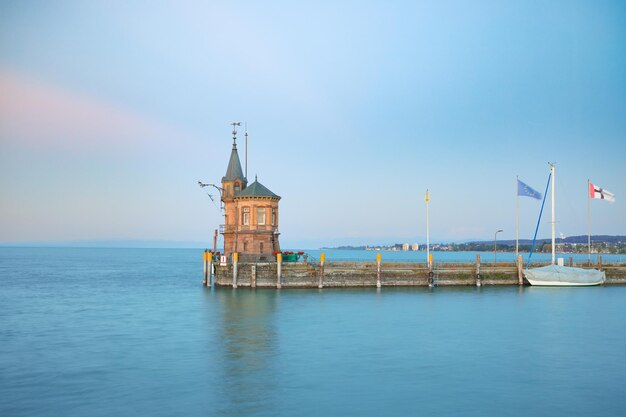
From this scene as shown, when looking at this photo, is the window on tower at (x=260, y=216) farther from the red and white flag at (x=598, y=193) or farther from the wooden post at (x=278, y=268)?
the red and white flag at (x=598, y=193)

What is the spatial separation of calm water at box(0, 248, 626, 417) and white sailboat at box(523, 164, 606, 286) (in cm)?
778

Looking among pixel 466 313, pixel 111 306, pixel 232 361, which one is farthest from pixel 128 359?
pixel 466 313

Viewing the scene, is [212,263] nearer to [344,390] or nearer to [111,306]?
[111,306]

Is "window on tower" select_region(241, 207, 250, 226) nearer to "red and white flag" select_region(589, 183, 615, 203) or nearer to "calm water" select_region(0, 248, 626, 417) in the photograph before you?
"calm water" select_region(0, 248, 626, 417)

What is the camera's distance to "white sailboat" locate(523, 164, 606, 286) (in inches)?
2378

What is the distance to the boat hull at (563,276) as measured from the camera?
6041cm

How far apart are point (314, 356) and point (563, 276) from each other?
42.4m

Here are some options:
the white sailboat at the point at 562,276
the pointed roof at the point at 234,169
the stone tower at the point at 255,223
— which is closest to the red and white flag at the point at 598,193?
the white sailboat at the point at 562,276

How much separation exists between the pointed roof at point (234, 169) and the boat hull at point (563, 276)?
34077mm

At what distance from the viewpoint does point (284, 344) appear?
106 feet

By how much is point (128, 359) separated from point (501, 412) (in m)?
18.4

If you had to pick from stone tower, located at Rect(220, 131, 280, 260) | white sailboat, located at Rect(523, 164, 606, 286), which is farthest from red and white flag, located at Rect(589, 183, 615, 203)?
stone tower, located at Rect(220, 131, 280, 260)

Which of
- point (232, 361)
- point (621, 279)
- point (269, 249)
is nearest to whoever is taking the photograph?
point (232, 361)

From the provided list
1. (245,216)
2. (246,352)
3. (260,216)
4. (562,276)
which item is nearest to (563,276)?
(562,276)
